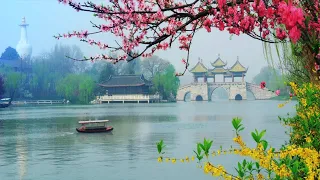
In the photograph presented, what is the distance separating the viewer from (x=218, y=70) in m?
103

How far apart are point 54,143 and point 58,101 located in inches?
2555

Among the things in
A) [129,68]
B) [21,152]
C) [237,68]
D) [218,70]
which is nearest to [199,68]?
[218,70]

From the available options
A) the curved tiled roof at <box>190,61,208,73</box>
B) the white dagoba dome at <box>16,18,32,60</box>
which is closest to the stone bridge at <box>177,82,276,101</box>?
the curved tiled roof at <box>190,61,208,73</box>

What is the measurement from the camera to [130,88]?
85.8 meters

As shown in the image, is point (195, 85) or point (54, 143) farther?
point (195, 85)

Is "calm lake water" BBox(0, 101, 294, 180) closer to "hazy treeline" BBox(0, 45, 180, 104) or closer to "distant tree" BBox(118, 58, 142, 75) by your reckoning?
"hazy treeline" BBox(0, 45, 180, 104)

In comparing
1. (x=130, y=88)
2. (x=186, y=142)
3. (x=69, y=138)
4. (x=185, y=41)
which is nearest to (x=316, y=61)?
(x=185, y=41)

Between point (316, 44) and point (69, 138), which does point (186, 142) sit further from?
point (316, 44)

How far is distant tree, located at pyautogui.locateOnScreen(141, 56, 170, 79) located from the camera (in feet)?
330

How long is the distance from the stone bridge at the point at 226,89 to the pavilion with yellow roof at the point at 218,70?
2.08 metres

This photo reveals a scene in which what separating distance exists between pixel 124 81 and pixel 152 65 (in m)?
20.2

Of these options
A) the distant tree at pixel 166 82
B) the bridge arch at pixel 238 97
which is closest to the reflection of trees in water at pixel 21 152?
the distant tree at pixel 166 82

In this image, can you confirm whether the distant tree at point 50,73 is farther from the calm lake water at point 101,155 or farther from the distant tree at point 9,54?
the calm lake water at point 101,155

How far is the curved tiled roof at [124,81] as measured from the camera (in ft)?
275
